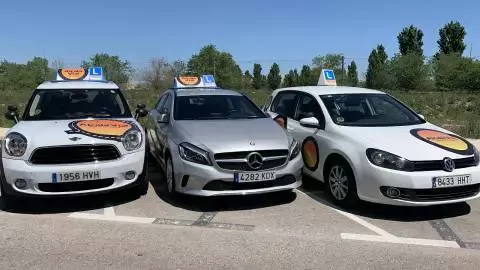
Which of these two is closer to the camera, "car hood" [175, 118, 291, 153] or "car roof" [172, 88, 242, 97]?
"car hood" [175, 118, 291, 153]

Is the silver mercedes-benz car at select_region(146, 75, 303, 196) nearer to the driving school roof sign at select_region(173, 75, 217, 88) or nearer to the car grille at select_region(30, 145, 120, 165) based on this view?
the car grille at select_region(30, 145, 120, 165)

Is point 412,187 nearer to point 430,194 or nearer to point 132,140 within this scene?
point 430,194

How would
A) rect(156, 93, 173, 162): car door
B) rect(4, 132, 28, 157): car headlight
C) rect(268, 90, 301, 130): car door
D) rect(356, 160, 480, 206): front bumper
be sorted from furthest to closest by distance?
1. rect(268, 90, 301, 130): car door
2. rect(156, 93, 173, 162): car door
3. rect(4, 132, 28, 157): car headlight
4. rect(356, 160, 480, 206): front bumper

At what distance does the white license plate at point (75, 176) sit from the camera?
5.62 meters

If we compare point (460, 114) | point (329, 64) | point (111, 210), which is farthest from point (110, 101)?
point (329, 64)

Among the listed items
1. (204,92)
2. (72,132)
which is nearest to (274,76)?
(204,92)

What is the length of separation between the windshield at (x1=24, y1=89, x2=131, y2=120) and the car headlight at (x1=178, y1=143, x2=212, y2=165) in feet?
5.16

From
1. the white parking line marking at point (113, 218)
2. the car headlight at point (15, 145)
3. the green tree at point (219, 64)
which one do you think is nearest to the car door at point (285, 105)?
A: the white parking line marking at point (113, 218)

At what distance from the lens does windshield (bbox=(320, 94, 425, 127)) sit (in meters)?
6.71

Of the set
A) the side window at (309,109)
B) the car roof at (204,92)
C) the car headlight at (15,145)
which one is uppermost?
the car roof at (204,92)

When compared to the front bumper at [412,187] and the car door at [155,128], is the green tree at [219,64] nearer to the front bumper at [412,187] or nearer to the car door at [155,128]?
the car door at [155,128]

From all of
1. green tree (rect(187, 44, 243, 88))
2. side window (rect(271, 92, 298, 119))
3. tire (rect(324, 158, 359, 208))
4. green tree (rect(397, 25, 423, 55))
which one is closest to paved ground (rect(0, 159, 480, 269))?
tire (rect(324, 158, 359, 208))

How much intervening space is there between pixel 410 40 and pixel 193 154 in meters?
71.0

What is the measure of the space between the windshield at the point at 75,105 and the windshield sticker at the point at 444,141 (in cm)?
403
